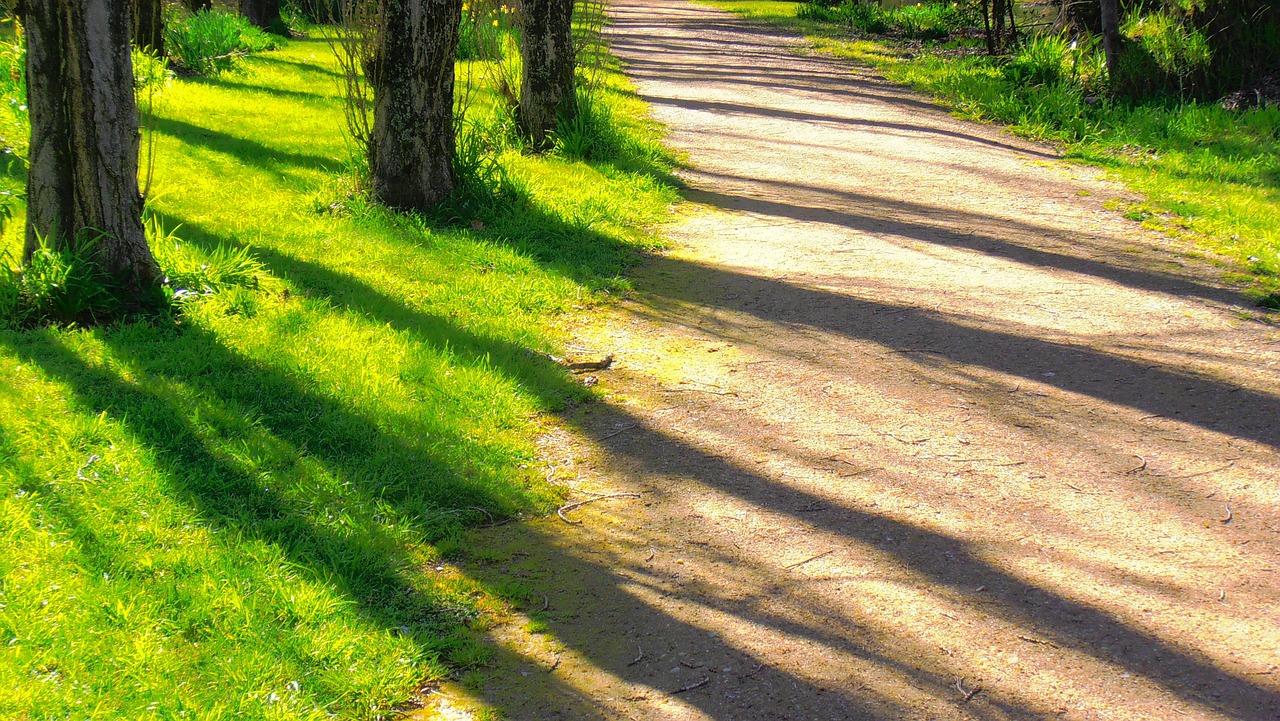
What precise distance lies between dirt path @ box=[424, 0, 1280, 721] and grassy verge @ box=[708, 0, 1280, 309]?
452 millimetres

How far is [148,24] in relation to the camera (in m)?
11.4

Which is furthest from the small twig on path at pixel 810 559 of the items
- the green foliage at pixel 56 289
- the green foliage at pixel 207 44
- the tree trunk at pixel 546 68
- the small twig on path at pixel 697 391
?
the green foliage at pixel 207 44

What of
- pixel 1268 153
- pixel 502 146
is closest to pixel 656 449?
pixel 502 146

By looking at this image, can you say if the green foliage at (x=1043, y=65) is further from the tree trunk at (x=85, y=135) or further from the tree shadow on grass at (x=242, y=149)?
the tree trunk at (x=85, y=135)

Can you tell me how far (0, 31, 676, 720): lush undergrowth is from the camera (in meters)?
2.83

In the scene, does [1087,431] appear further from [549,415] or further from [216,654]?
[216,654]

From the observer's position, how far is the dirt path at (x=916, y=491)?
9.41ft

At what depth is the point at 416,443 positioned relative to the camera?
13.5 feet

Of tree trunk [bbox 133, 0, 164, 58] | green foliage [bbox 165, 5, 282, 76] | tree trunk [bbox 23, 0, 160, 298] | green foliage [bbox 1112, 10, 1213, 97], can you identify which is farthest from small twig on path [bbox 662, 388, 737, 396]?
green foliage [bbox 165, 5, 282, 76]

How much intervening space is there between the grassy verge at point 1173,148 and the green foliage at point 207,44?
353 inches

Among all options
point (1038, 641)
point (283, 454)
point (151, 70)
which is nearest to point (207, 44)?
point (151, 70)

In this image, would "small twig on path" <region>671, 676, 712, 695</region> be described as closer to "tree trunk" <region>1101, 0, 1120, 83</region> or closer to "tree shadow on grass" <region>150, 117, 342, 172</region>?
"tree shadow on grass" <region>150, 117, 342, 172</region>

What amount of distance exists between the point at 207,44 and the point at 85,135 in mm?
8447

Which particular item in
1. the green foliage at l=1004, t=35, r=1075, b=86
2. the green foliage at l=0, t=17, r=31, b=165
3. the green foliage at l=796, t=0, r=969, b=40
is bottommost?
the green foliage at l=0, t=17, r=31, b=165
